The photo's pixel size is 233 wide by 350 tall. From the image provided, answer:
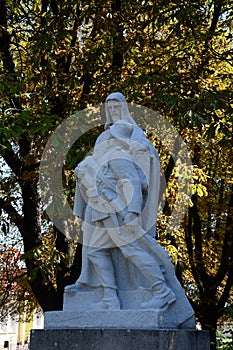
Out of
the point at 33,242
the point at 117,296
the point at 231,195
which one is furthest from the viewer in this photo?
the point at 231,195

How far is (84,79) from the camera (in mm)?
13219

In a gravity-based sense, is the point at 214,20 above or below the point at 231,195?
above

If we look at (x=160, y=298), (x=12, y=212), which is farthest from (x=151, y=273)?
(x=12, y=212)

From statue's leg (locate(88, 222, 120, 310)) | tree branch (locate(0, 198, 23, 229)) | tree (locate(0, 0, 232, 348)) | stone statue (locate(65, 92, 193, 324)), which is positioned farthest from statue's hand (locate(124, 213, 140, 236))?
tree branch (locate(0, 198, 23, 229))

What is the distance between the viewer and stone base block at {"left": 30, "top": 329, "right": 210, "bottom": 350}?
618cm

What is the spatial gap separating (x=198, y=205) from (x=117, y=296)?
37.9 ft

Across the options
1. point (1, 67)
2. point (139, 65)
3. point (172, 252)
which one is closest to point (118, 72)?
point (139, 65)

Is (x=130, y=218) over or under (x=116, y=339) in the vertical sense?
over

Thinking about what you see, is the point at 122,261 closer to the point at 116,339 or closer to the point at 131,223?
the point at 131,223

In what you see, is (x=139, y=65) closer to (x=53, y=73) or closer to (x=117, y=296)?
(x=53, y=73)

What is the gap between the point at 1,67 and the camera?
40.6ft

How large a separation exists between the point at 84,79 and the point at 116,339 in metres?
A: 7.81

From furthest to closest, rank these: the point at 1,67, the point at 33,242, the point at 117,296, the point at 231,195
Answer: the point at 231,195
the point at 33,242
the point at 1,67
the point at 117,296

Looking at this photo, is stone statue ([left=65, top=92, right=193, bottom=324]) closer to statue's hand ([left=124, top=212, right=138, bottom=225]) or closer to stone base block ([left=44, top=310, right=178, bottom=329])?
statue's hand ([left=124, top=212, right=138, bottom=225])
